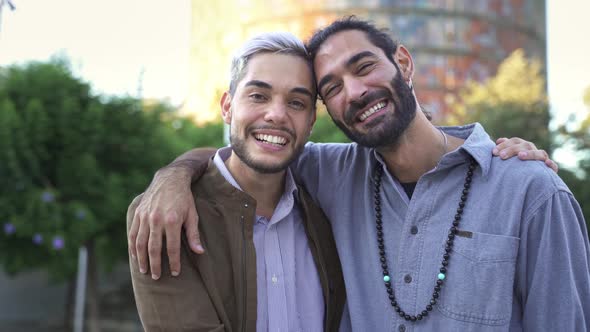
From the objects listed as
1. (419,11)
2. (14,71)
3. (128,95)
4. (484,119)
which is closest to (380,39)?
(128,95)

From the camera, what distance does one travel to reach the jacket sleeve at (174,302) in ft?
8.05

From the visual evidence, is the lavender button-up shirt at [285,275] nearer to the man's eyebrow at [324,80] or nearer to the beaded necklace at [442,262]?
the beaded necklace at [442,262]

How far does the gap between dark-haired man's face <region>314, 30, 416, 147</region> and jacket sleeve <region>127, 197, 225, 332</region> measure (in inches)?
46.9

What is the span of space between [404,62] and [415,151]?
2.10 ft

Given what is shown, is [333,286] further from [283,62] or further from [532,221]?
[283,62]

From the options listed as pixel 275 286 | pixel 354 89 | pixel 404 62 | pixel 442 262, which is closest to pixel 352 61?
pixel 354 89

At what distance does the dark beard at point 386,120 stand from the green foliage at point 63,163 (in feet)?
34.5

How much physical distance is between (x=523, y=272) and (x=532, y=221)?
0.77 feet

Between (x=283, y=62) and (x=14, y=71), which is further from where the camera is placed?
(x=14, y=71)

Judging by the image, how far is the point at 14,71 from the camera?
13.6 metres

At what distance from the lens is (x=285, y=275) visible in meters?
2.81

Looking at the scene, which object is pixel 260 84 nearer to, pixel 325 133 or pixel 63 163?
pixel 63 163

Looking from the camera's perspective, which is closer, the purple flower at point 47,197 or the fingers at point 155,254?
the fingers at point 155,254

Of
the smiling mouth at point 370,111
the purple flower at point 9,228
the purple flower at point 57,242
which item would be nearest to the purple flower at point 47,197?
the purple flower at point 57,242
